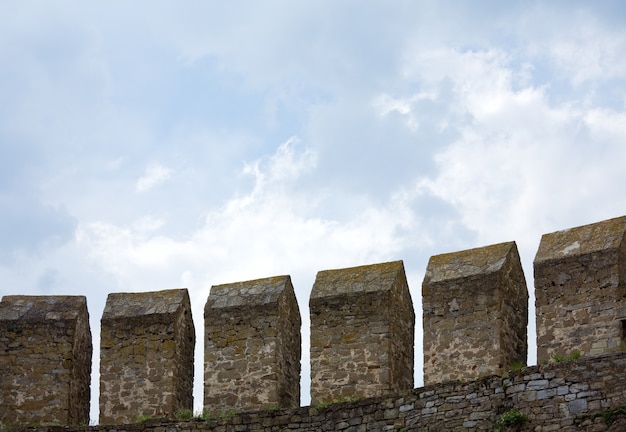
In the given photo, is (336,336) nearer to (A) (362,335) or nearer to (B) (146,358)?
(A) (362,335)

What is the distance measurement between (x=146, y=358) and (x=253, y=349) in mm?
1834

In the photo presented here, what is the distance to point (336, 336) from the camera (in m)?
30.5

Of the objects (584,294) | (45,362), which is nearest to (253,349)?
(45,362)

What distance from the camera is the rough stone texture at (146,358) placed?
31438 millimetres

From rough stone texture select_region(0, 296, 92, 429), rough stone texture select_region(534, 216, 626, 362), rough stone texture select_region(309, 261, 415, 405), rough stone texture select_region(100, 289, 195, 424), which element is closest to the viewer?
rough stone texture select_region(534, 216, 626, 362)

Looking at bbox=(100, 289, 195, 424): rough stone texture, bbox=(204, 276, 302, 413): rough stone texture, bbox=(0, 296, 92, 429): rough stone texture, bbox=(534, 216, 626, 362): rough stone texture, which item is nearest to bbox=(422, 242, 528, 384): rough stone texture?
bbox=(534, 216, 626, 362): rough stone texture

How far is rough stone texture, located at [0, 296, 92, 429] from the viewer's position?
31.9 meters

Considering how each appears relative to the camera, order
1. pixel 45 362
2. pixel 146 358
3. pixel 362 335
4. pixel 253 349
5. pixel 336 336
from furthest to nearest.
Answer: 1. pixel 45 362
2. pixel 146 358
3. pixel 253 349
4. pixel 336 336
5. pixel 362 335

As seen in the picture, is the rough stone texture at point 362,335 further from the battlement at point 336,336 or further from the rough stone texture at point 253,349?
the rough stone texture at point 253,349

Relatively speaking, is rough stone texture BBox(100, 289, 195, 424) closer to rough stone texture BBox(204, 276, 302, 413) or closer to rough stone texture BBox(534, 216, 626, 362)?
rough stone texture BBox(204, 276, 302, 413)

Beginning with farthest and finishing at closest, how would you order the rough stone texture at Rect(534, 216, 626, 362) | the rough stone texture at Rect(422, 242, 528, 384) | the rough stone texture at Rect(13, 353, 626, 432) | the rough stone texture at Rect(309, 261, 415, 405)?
the rough stone texture at Rect(309, 261, 415, 405) < the rough stone texture at Rect(422, 242, 528, 384) < the rough stone texture at Rect(534, 216, 626, 362) < the rough stone texture at Rect(13, 353, 626, 432)

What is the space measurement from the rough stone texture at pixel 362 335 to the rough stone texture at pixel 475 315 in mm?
589

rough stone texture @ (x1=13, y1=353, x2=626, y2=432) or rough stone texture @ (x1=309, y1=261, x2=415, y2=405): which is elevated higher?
rough stone texture @ (x1=309, y1=261, x2=415, y2=405)

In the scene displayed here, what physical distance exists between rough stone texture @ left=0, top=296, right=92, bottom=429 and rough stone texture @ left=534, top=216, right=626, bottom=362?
7731mm
